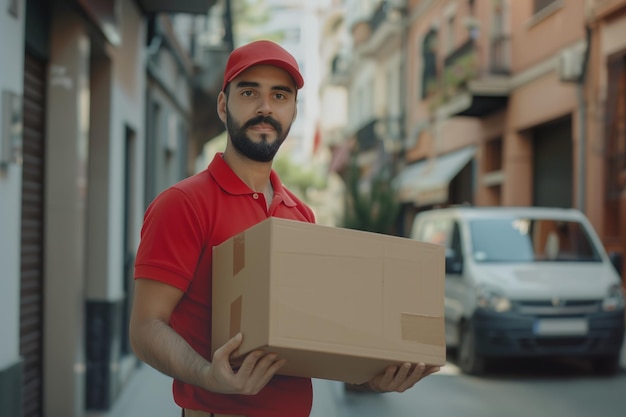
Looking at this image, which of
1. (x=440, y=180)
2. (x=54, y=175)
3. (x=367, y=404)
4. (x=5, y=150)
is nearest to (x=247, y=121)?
(x=5, y=150)

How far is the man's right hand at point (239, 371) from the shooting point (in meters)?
2.24

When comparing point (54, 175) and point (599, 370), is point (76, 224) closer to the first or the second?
point (54, 175)

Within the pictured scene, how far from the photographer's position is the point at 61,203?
23.7 feet

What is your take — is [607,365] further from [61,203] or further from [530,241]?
[61,203]

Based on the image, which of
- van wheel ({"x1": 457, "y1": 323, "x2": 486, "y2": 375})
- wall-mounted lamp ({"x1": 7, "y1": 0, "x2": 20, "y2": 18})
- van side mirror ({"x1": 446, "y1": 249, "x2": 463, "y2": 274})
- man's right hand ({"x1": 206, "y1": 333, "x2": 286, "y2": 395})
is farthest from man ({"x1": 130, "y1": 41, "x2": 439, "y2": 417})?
van side mirror ({"x1": 446, "y1": 249, "x2": 463, "y2": 274})

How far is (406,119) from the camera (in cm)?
3045

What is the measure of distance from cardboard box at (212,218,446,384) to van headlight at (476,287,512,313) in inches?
302

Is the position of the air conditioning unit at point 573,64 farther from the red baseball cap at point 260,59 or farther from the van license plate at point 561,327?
the red baseball cap at point 260,59

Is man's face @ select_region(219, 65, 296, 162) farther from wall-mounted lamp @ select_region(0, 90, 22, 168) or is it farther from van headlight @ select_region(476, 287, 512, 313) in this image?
van headlight @ select_region(476, 287, 512, 313)

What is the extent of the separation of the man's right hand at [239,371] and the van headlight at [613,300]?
27.6 ft

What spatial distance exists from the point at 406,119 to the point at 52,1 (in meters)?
23.8

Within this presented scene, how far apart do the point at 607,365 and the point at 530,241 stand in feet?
5.15

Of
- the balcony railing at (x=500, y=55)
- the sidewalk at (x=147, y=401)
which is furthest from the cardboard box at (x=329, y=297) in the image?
the balcony railing at (x=500, y=55)

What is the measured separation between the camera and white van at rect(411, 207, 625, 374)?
993cm
